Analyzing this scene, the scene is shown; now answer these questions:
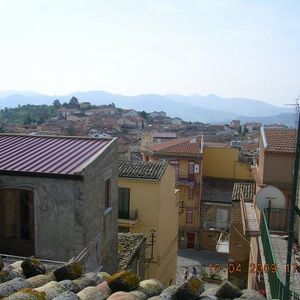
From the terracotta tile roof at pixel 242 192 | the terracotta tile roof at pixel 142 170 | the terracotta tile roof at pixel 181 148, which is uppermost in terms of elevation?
the terracotta tile roof at pixel 142 170

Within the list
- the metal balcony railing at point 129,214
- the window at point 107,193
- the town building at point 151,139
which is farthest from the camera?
the town building at point 151,139

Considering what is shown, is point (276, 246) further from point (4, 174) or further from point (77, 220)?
point (4, 174)

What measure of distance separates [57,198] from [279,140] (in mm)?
9285

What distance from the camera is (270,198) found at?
33.4ft

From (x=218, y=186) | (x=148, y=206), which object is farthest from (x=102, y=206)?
(x=218, y=186)

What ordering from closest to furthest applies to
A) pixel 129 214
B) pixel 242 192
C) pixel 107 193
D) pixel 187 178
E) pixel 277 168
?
pixel 107 193
pixel 277 168
pixel 129 214
pixel 242 192
pixel 187 178

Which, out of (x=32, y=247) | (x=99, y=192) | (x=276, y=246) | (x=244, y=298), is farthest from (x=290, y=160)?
(x=244, y=298)

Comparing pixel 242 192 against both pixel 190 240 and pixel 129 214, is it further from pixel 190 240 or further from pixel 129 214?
pixel 190 240

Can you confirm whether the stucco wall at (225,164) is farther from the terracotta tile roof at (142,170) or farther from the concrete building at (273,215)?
the concrete building at (273,215)

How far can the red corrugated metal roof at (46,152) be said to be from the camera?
11.0 metres

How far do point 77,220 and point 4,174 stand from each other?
2.16m

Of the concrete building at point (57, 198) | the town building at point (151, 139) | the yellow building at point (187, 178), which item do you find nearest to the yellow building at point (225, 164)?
the yellow building at point (187, 178)

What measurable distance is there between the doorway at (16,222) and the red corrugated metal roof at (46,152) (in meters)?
0.81

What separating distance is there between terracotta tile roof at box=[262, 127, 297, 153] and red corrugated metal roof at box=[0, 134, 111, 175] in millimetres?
6147
